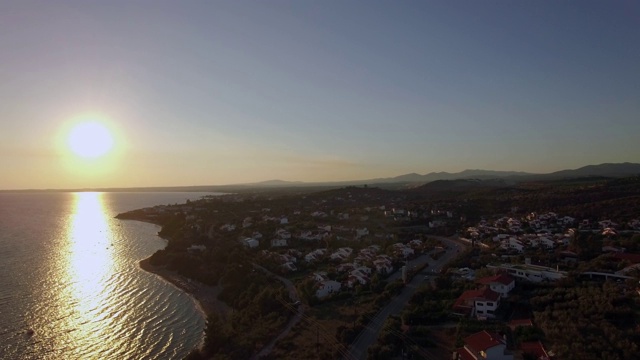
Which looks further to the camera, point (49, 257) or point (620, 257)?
point (49, 257)

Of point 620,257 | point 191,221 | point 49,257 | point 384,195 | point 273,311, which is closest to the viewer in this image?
point 273,311

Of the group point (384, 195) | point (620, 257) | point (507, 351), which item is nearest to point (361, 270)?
point (507, 351)

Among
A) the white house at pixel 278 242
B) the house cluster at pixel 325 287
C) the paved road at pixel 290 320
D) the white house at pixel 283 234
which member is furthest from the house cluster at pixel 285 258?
the house cluster at pixel 325 287

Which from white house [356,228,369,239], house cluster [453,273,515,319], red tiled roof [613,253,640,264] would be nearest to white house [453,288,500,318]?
house cluster [453,273,515,319]

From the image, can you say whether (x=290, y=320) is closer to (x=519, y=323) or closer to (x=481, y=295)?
(x=481, y=295)

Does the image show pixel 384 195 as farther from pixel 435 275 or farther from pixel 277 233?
pixel 435 275
